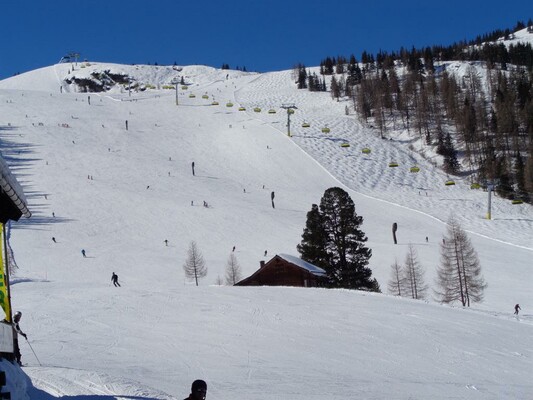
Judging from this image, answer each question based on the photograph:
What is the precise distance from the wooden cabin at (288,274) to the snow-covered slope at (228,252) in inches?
145

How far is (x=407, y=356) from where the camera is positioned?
47.4 ft

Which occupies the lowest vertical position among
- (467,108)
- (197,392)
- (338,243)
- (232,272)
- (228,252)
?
(232,272)

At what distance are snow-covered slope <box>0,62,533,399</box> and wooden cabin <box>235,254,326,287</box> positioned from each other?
3679 millimetres

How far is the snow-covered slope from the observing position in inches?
493

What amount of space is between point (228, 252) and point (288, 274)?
9.88 m

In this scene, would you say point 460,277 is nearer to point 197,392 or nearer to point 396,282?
point 396,282

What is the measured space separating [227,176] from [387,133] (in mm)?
35887

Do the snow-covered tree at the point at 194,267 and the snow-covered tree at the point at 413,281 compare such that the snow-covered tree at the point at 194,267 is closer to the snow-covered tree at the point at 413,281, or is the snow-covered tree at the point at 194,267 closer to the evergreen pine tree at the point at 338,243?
the evergreen pine tree at the point at 338,243

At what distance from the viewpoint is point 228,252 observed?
1585 inches

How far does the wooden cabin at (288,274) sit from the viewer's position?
1195 inches

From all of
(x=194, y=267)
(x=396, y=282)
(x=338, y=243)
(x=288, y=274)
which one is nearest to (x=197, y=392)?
(x=288, y=274)

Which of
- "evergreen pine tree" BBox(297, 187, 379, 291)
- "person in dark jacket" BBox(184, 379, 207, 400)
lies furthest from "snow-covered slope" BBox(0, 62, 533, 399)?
"evergreen pine tree" BBox(297, 187, 379, 291)

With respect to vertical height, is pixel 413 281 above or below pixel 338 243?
below

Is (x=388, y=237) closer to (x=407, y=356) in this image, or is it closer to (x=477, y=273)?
(x=477, y=273)
